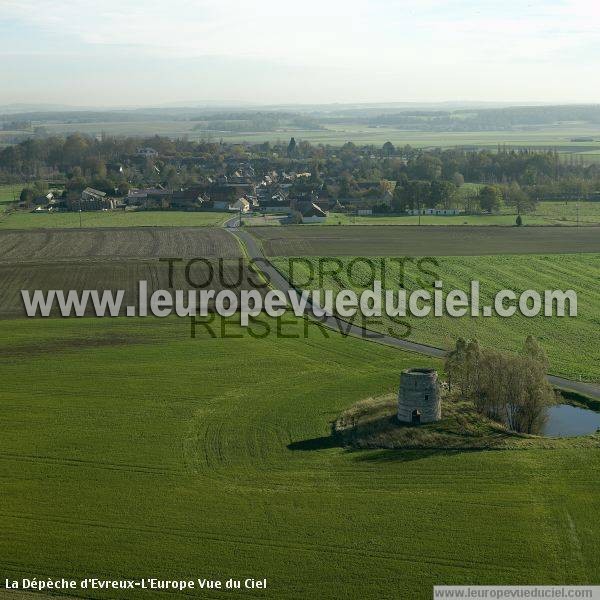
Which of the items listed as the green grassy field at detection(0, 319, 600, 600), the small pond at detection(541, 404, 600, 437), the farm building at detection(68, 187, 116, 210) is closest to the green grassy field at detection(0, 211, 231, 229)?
the farm building at detection(68, 187, 116, 210)

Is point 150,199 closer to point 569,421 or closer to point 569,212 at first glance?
point 569,212

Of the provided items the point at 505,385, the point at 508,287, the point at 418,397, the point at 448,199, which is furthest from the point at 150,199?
the point at 418,397

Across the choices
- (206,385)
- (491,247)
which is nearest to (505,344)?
(206,385)

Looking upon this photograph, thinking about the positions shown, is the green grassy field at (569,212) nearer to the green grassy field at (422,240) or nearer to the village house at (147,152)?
the green grassy field at (422,240)

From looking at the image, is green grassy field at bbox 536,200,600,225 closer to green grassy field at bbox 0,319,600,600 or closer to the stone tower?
A: green grassy field at bbox 0,319,600,600

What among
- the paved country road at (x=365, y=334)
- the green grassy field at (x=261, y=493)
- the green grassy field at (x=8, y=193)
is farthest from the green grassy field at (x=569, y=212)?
the green grassy field at (x=8, y=193)

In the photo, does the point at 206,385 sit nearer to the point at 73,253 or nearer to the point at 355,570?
the point at 355,570
